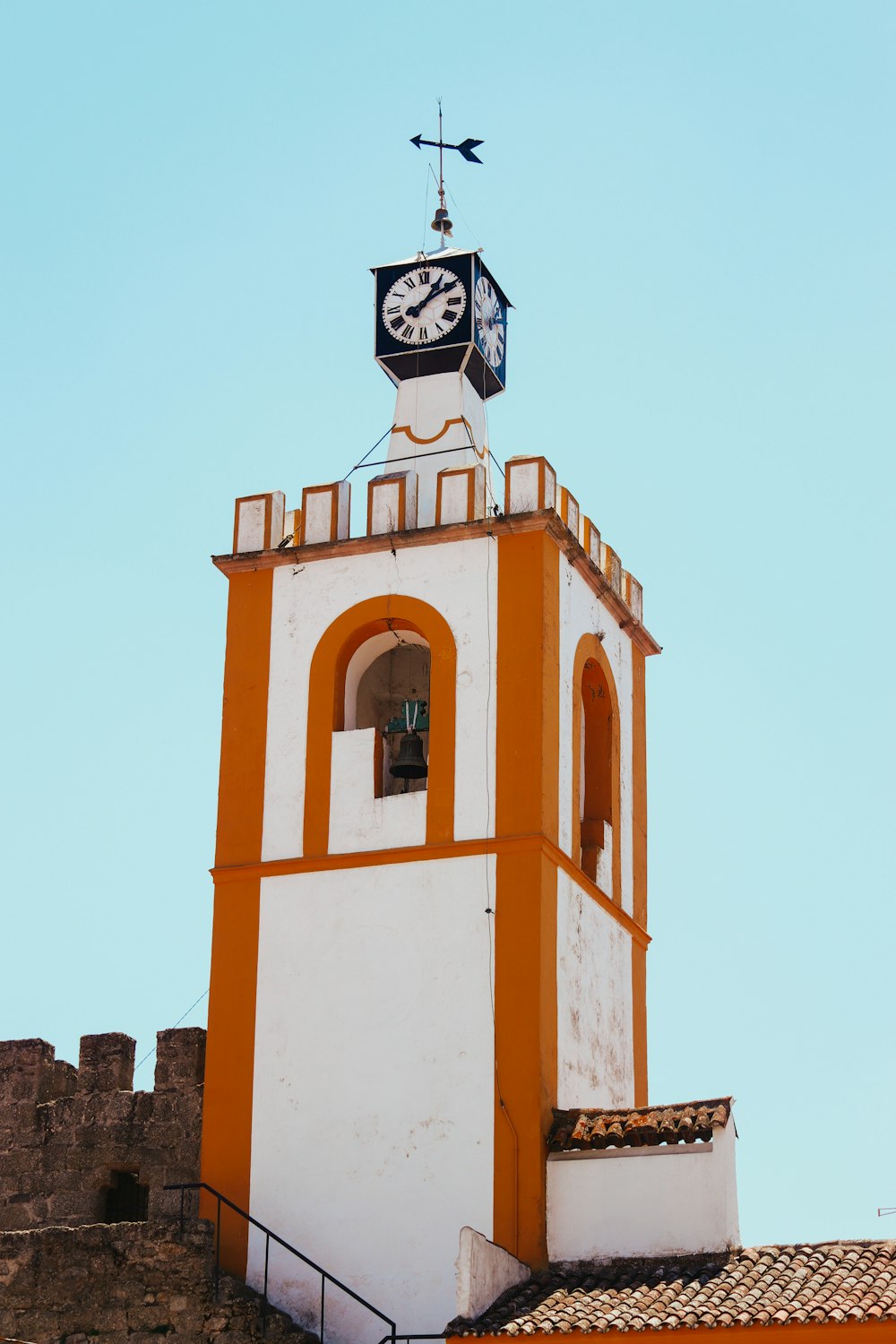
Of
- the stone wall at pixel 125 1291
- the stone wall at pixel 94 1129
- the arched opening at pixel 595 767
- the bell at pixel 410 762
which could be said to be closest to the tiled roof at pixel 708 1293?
the stone wall at pixel 125 1291

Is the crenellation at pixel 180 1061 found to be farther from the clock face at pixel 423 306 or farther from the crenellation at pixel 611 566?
the clock face at pixel 423 306

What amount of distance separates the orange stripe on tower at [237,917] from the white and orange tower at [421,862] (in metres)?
0.02

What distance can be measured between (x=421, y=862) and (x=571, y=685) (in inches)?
95.6

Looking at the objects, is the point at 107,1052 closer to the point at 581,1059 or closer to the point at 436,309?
the point at 581,1059

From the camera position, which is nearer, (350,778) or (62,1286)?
(62,1286)

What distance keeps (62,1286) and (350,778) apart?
5.15 metres

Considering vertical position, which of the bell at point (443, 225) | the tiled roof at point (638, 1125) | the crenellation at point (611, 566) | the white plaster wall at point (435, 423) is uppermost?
the bell at point (443, 225)

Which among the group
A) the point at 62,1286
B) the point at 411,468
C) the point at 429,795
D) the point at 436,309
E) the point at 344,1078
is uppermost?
the point at 436,309

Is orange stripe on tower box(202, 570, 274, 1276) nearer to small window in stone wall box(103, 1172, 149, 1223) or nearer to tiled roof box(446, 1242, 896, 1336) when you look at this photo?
small window in stone wall box(103, 1172, 149, 1223)

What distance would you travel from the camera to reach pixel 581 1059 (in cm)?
2128

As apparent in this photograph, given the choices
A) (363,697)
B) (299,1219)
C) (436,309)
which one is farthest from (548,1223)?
(436,309)

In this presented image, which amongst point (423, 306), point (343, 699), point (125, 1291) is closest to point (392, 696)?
point (343, 699)

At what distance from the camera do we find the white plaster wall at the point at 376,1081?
1994 cm

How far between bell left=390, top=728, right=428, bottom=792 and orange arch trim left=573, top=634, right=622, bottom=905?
143 cm
